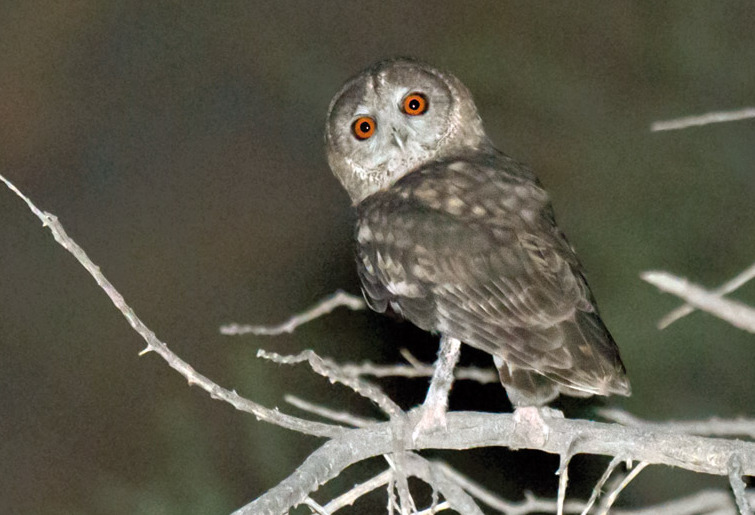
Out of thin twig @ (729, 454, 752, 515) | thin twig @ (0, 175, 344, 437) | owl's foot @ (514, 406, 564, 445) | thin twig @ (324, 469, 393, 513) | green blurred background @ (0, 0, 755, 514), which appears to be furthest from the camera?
green blurred background @ (0, 0, 755, 514)

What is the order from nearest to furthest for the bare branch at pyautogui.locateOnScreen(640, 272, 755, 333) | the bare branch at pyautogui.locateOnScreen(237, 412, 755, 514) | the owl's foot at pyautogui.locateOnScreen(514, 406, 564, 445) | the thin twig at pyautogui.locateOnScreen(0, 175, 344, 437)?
the bare branch at pyautogui.locateOnScreen(640, 272, 755, 333) < the thin twig at pyautogui.locateOnScreen(0, 175, 344, 437) < the bare branch at pyautogui.locateOnScreen(237, 412, 755, 514) < the owl's foot at pyautogui.locateOnScreen(514, 406, 564, 445)

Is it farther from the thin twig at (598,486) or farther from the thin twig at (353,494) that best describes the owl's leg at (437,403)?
the thin twig at (598,486)

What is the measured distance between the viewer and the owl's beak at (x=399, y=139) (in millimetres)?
2939

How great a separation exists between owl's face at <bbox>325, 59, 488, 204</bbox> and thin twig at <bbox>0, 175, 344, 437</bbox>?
1.07 m

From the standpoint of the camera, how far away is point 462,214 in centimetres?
254

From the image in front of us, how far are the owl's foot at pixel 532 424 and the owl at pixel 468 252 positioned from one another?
0.11 feet

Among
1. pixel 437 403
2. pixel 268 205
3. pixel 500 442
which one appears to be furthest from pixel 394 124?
pixel 268 205

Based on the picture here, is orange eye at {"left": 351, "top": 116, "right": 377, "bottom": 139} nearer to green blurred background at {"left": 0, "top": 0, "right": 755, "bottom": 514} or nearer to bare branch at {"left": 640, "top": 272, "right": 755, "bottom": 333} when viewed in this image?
green blurred background at {"left": 0, "top": 0, "right": 755, "bottom": 514}

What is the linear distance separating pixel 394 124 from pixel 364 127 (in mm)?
111

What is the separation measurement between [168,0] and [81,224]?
1.30m

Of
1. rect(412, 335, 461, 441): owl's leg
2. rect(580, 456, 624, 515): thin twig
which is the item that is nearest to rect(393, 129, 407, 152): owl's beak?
rect(412, 335, 461, 441): owl's leg

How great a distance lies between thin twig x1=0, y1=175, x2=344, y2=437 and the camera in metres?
1.82

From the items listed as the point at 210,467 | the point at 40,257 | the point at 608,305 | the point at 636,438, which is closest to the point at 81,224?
the point at 40,257

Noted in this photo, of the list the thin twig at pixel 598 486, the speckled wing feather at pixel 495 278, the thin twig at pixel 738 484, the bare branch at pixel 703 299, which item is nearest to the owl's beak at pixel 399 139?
the speckled wing feather at pixel 495 278
